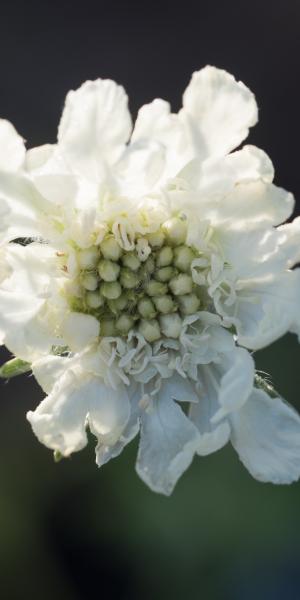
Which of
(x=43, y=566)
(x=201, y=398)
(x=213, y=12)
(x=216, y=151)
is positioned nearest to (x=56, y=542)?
(x=43, y=566)

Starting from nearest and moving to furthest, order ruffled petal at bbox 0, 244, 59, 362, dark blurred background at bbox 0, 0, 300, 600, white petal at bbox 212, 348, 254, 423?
1. white petal at bbox 212, 348, 254, 423
2. ruffled petal at bbox 0, 244, 59, 362
3. dark blurred background at bbox 0, 0, 300, 600

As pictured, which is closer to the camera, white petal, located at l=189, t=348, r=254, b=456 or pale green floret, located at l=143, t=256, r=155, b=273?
white petal, located at l=189, t=348, r=254, b=456

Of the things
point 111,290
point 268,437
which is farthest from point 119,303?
point 268,437

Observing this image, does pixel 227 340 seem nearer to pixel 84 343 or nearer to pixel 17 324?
pixel 84 343

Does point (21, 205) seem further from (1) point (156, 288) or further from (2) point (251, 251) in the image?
(2) point (251, 251)

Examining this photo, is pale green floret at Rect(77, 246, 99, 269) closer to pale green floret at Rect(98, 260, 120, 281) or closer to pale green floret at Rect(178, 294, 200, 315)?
pale green floret at Rect(98, 260, 120, 281)

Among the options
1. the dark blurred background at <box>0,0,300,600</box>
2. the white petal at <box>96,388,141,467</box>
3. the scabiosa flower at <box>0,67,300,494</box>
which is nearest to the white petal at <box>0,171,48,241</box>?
the scabiosa flower at <box>0,67,300,494</box>
